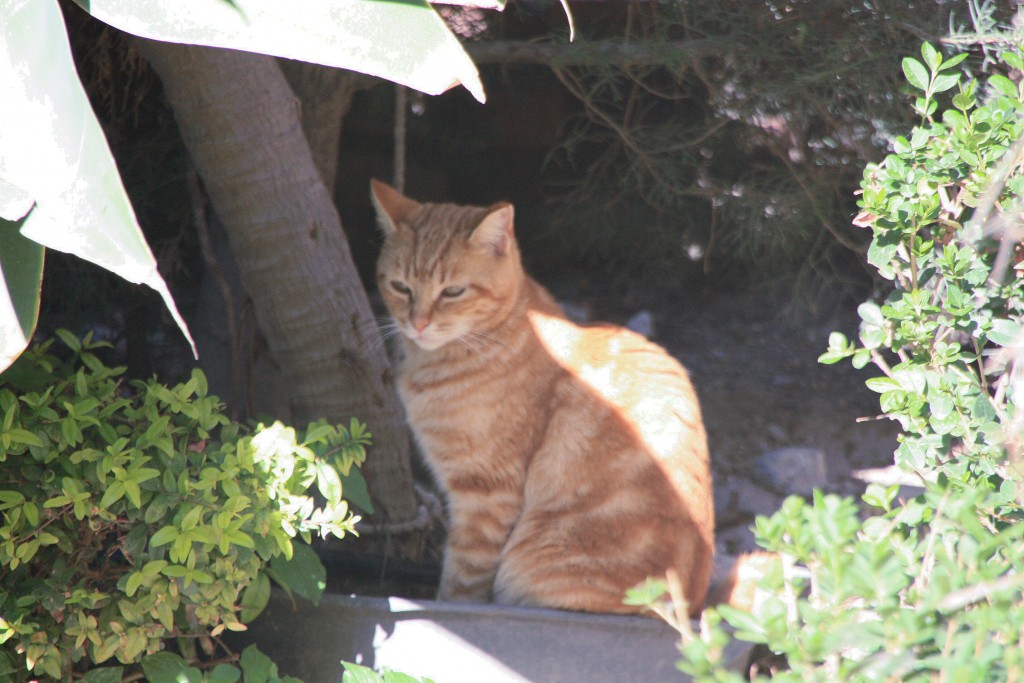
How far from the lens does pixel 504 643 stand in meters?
1.90

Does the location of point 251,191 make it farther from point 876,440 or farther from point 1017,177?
point 876,440

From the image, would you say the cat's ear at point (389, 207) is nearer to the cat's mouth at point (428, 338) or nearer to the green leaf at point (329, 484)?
the cat's mouth at point (428, 338)

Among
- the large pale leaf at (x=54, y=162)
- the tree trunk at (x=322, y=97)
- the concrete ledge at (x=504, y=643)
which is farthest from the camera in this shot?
the tree trunk at (x=322, y=97)

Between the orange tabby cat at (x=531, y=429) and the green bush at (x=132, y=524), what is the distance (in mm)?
532

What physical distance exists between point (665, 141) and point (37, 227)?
2324 millimetres

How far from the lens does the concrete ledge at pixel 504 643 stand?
6.24ft

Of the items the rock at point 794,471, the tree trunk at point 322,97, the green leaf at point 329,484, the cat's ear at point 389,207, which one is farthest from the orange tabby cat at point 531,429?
the rock at point 794,471

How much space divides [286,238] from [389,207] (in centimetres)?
34

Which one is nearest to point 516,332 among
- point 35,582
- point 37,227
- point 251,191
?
point 251,191

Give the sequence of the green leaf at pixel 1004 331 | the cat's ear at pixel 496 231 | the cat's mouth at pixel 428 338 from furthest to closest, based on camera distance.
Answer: the cat's mouth at pixel 428 338 → the cat's ear at pixel 496 231 → the green leaf at pixel 1004 331

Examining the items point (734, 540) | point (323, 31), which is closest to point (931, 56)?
point (323, 31)

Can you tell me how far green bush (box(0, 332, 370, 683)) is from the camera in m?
1.67

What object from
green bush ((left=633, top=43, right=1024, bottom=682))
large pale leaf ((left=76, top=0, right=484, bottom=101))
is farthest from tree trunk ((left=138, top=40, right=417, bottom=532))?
green bush ((left=633, top=43, right=1024, bottom=682))

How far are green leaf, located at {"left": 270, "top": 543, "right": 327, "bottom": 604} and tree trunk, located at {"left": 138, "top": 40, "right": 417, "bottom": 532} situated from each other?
0.61m
